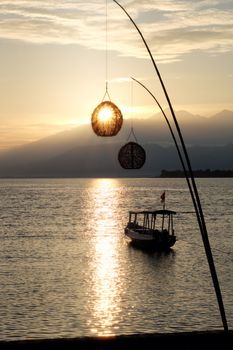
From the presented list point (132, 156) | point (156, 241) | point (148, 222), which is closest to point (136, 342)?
point (132, 156)

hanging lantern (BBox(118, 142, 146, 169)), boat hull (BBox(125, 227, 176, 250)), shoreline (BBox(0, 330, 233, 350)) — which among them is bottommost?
boat hull (BBox(125, 227, 176, 250))

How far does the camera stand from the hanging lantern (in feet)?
50.0

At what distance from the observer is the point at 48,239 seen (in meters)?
80.2

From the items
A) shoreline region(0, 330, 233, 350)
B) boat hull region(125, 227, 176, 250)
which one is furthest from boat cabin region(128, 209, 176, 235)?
shoreline region(0, 330, 233, 350)

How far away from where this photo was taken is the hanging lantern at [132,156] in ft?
50.0

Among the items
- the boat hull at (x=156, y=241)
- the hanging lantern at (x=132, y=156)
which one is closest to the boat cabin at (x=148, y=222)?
the boat hull at (x=156, y=241)

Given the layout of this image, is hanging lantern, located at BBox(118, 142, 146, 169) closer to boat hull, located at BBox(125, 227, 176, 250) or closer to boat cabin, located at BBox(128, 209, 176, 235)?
boat cabin, located at BBox(128, 209, 176, 235)

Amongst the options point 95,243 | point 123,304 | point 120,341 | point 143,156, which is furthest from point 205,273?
point 120,341

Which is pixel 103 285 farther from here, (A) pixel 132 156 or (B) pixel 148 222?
(A) pixel 132 156

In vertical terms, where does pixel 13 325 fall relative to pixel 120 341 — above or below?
below

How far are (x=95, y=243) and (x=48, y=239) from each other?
245 inches

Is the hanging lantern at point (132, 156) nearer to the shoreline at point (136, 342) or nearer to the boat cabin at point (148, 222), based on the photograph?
the shoreline at point (136, 342)

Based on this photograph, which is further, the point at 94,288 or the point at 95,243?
the point at 95,243

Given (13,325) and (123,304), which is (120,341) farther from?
(123,304)
